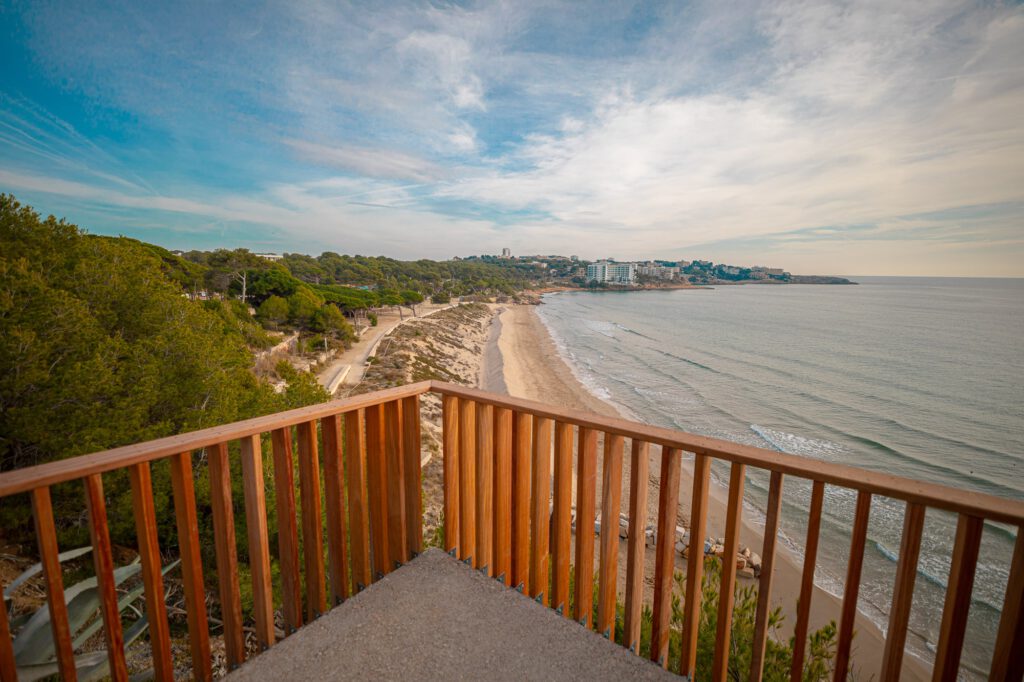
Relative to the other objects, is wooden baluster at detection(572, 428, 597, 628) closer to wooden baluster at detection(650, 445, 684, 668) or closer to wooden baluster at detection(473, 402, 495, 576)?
wooden baluster at detection(650, 445, 684, 668)

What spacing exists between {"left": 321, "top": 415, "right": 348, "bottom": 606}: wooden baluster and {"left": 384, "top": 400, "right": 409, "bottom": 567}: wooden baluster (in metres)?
0.28

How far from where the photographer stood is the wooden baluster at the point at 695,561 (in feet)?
5.05

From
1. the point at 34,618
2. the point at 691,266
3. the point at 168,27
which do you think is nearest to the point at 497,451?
the point at 34,618

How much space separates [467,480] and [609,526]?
81 cm

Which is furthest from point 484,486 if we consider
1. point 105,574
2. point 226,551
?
point 105,574

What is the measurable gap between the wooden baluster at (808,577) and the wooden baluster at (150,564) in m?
1.98

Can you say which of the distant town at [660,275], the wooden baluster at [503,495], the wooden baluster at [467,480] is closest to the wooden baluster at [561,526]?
the wooden baluster at [503,495]

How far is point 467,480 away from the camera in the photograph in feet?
7.63

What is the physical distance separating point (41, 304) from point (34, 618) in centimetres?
533

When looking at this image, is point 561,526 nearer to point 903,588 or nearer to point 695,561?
point 695,561

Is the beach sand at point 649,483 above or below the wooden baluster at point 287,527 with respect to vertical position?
below

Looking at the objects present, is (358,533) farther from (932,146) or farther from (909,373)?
(909,373)

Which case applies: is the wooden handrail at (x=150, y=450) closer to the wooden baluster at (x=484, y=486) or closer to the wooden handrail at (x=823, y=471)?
the wooden baluster at (x=484, y=486)

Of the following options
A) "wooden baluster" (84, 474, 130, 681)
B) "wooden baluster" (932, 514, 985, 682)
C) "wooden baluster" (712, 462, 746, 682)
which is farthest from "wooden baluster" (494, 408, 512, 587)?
"wooden baluster" (932, 514, 985, 682)
